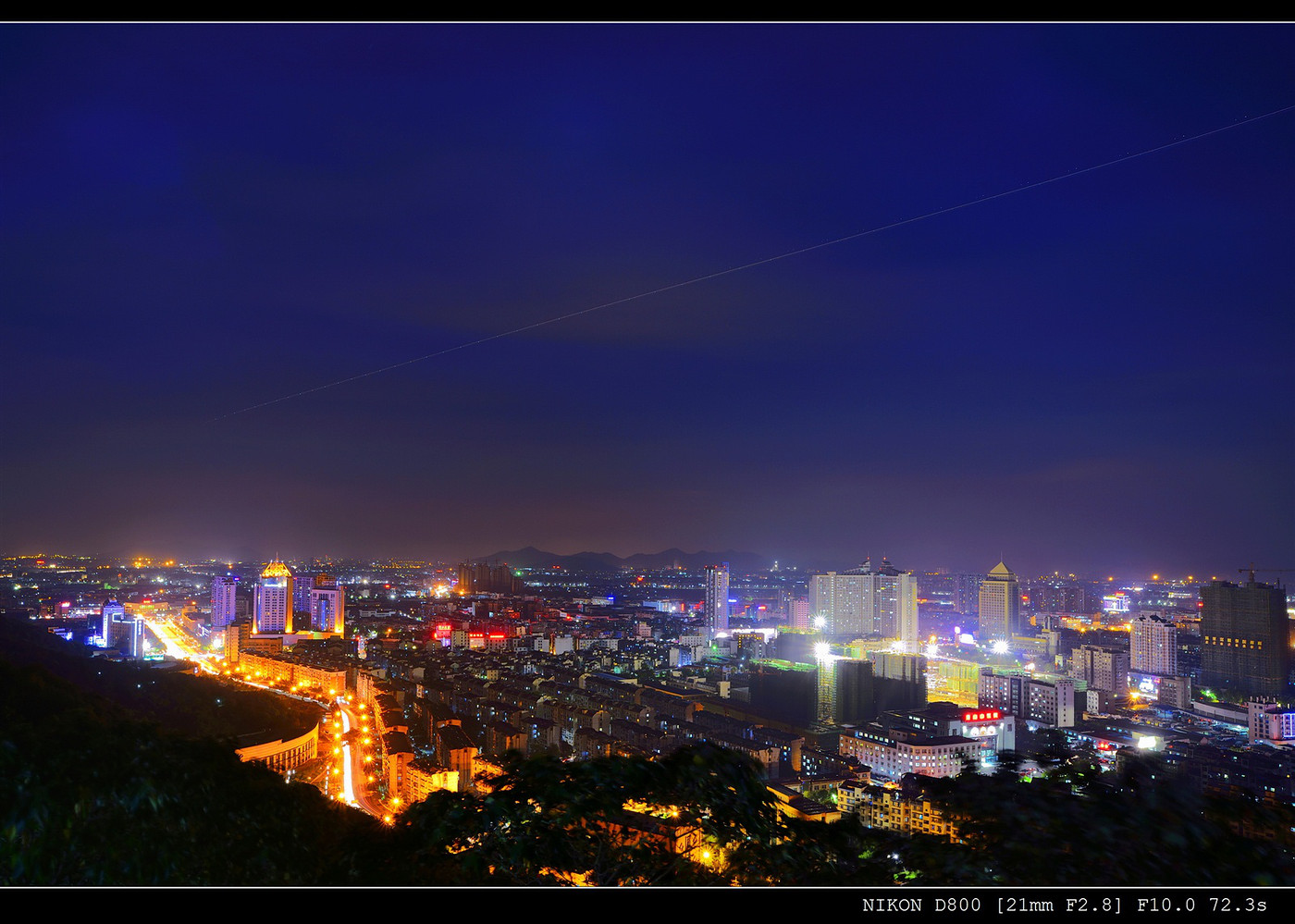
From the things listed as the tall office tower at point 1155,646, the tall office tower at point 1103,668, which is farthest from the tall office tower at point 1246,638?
the tall office tower at point 1103,668

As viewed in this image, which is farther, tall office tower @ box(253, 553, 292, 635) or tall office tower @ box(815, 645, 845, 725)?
tall office tower @ box(253, 553, 292, 635)

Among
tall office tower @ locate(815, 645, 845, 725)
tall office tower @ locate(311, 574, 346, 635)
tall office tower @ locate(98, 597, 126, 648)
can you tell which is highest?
tall office tower @ locate(98, 597, 126, 648)

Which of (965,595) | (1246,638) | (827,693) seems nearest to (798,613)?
(965,595)

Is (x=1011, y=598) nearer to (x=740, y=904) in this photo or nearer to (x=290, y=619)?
(x=290, y=619)

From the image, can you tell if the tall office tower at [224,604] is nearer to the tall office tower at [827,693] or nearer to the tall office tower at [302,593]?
the tall office tower at [302,593]

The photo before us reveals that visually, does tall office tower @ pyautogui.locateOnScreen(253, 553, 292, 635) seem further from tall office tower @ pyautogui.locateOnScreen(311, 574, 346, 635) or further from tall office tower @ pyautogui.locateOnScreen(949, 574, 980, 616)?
tall office tower @ pyautogui.locateOnScreen(949, 574, 980, 616)

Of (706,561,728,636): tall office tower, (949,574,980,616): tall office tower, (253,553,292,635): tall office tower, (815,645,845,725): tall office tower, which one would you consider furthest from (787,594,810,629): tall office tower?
(253,553,292,635): tall office tower
